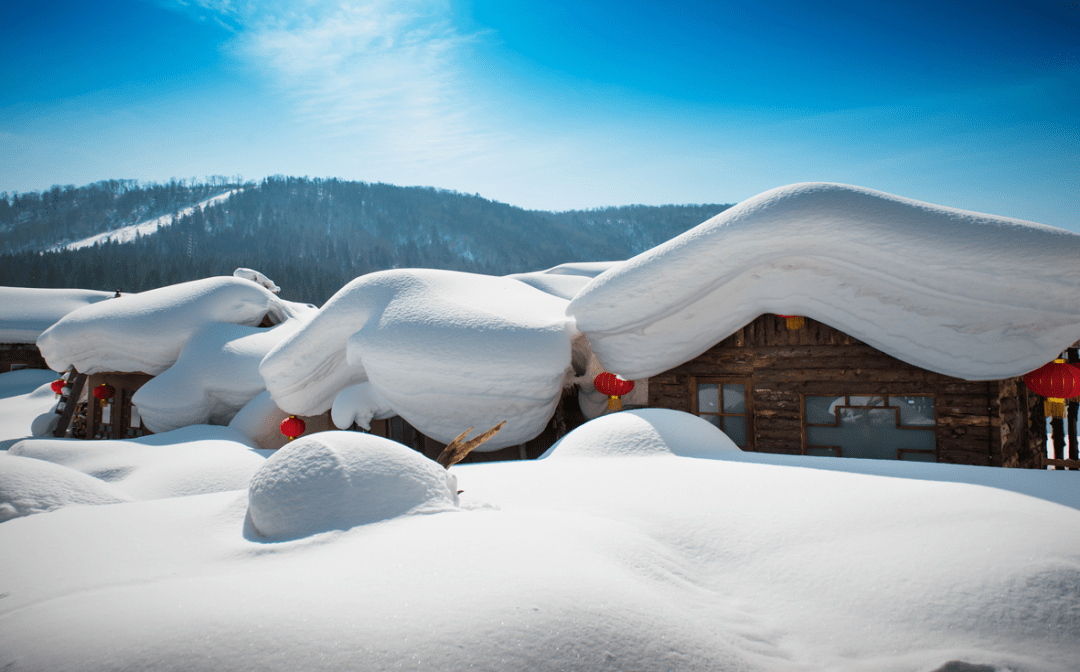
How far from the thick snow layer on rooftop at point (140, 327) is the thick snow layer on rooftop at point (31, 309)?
1113 centimetres

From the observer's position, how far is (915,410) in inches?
251

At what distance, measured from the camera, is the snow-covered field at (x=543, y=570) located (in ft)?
5.84

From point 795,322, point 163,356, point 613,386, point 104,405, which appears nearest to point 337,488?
point 613,386

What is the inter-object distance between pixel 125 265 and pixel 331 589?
47169 mm

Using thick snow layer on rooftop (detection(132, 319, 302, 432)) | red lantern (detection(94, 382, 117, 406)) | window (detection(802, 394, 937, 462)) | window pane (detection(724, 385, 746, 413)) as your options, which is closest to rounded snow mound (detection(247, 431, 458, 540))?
window pane (detection(724, 385, 746, 413))

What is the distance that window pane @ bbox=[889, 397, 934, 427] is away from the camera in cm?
632

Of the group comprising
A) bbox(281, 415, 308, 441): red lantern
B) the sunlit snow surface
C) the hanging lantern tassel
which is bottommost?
bbox(281, 415, 308, 441): red lantern

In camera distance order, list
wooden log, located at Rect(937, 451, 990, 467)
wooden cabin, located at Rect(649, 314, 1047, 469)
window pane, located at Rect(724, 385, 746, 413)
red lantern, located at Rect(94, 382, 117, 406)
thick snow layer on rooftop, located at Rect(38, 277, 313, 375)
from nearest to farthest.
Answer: wooden log, located at Rect(937, 451, 990, 467) < wooden cabin, located at Rect(649, 314, 1047, 469) < window pane, located at Rect(724, 385, 746, 413) < thick snow layer on rooftop, located at Rect(38, 277, 313, 375) < red lantern, located at Rect(94, 382, 117, 406)

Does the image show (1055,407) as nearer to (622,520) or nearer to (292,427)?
(622,520)

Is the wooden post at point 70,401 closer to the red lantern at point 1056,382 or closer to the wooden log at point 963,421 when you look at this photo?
the wooden log at point 963,421

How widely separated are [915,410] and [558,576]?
19.8 feet

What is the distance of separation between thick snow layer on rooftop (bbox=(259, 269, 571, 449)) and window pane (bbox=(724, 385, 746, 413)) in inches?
90.7

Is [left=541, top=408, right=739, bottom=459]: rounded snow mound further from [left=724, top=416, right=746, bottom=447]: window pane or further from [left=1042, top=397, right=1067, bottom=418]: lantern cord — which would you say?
[left=1042, top=397, right=1067, bottom=418]: lantern cord

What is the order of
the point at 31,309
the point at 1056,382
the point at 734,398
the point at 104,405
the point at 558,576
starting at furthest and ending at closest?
the point at 31,309 → the point at 104,405 → the point at 734,398 → the point at 1056,382 → the point at 558,576
